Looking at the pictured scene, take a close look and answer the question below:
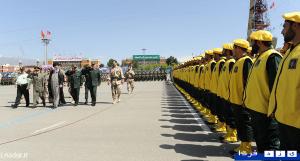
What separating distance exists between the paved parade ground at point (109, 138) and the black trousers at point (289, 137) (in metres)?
2.95

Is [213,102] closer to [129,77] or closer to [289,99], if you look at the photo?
[289,99]

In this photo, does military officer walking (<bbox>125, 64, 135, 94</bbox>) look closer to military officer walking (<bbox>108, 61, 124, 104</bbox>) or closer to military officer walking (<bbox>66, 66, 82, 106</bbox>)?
military officer walking (<bbox>108, 61, 124, 104</bbox>)

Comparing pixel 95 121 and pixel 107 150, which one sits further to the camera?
pixel 95 121

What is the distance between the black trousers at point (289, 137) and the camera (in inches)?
151

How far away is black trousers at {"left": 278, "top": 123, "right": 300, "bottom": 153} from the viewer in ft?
12.5

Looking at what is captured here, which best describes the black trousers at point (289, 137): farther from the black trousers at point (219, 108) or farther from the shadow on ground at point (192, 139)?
the black trousers at point (219, 108)

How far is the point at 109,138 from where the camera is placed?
29.4 ft

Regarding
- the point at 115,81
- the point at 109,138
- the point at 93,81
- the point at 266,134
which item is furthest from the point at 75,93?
the point at 266,134

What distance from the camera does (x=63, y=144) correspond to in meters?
8.32

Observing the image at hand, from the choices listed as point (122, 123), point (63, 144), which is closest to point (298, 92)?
point (63, 144)

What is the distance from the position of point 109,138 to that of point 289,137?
18.1 feet

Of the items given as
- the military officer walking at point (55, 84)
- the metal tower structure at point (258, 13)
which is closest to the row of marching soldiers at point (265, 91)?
the military officer walking at point (55, 84)

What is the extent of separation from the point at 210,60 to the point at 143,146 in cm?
440

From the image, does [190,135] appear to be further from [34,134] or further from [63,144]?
[34,134]
